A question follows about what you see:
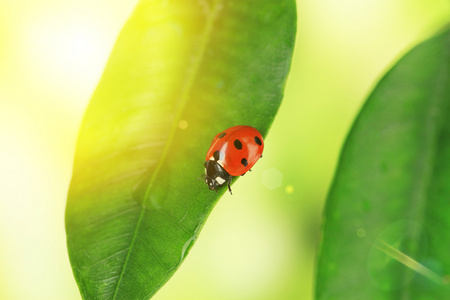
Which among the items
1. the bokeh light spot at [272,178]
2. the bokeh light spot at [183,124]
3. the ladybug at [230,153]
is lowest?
the bokeh light spot at [272,178]

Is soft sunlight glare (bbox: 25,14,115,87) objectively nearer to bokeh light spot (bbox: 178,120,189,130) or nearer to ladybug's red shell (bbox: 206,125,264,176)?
ladybug's red shell (bbox: 206,125,264,176)

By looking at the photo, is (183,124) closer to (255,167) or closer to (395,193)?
(395,193)

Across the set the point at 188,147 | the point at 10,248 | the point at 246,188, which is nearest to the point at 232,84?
the point at 188,147

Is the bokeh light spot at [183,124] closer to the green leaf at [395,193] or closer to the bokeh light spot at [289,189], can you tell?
the green leaf at [395,193]

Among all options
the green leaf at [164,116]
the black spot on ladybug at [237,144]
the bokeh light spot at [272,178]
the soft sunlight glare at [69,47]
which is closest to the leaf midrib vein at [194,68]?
the green leaf at [164,116]

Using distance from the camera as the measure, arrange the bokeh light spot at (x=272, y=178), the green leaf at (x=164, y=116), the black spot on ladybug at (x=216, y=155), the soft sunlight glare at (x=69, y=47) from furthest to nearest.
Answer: the bokeh light spot at (x=272, y=178) → the soft sunlight glare at (x=69, y=47) → the black spot on ladybug at (x=216, y=155) → the green leaf at (x=164, y=116)

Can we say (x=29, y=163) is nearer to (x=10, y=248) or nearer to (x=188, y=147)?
(x=10, y=248)

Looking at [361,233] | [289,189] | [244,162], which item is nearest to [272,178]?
[289,189]

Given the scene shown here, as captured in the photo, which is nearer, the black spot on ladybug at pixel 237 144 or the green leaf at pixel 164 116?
the green leaf at pixel 164 116
